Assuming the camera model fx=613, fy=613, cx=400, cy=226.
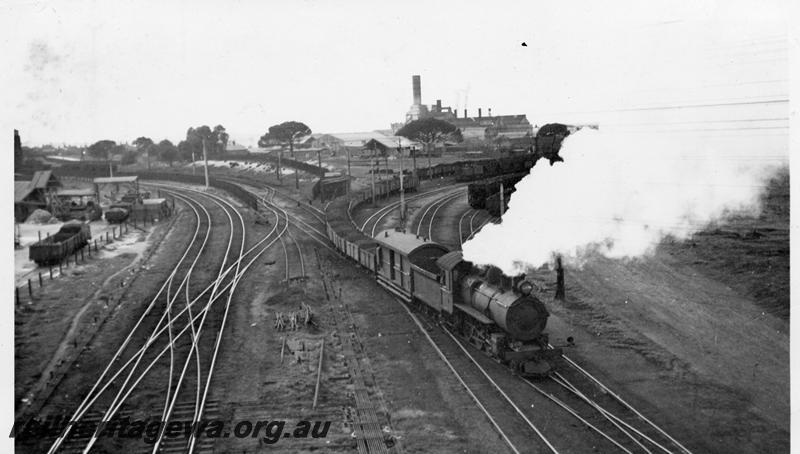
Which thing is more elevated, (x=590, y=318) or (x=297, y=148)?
(x=297, y=148)

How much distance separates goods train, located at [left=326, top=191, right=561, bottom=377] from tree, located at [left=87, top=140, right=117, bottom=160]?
74582 mm

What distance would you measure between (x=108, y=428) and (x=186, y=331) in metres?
7.04

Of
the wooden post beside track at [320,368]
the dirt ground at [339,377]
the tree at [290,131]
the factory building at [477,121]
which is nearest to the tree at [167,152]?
the tree at [290,131]

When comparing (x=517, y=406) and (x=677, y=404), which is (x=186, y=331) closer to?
(x=517, y=406)

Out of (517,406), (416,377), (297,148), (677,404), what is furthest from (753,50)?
(297,148)

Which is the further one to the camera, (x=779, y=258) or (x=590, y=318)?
(x=779, y=258)

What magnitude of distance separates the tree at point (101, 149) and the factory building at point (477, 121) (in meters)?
45.0

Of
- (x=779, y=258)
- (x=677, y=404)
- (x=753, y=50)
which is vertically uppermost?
(x=753, y=50)

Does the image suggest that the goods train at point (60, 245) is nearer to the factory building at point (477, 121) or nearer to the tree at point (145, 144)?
the factory building at point (477, 121)

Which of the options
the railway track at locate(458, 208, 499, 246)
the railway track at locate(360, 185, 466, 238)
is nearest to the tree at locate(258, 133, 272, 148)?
the railway track at locate(360, 185, 466, 238)

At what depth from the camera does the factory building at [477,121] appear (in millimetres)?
86250

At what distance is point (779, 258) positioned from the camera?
86.8 ft

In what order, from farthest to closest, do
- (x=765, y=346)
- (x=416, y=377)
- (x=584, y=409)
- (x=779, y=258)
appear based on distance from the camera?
(x=779, y=258)
(x=765, y=346)
(x=416, y=377)
(x=584, y=409)

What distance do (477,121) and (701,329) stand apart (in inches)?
3110
